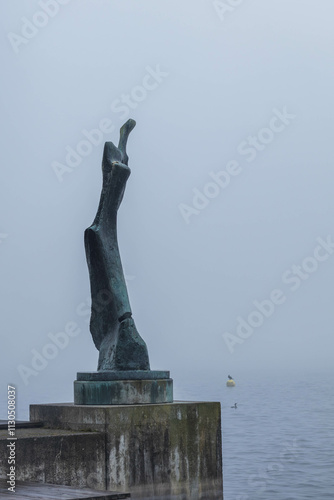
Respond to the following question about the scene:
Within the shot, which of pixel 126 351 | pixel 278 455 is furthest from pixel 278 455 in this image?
pixel 126 351

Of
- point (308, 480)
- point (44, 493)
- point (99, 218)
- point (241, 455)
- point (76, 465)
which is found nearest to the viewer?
point (44, 493)

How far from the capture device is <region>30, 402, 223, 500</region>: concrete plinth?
32.0 feet

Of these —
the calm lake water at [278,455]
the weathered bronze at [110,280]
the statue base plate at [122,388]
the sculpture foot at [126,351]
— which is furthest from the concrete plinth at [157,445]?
the calm lake water at [278,455]

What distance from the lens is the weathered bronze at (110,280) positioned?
421 inches

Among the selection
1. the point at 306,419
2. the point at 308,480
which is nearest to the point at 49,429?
the point at 308,480

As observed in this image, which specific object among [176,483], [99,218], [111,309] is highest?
[99,218]

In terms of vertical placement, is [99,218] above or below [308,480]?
above

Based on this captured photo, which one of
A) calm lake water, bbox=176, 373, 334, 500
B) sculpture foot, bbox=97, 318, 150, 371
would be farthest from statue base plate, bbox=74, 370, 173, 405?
calm lake water, bbox=176, 373, 334, 500

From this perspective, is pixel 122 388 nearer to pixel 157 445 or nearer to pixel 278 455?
pixel 157 445

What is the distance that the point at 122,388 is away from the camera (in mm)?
10266

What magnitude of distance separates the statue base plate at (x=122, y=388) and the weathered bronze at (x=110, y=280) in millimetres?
215

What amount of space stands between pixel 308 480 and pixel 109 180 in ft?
47.5

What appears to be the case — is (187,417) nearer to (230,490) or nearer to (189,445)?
(189,445)

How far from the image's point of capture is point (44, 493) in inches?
303
